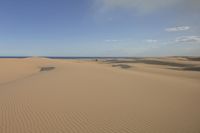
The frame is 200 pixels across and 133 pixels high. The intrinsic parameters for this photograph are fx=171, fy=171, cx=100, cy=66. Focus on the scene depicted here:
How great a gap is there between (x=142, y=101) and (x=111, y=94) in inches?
61.0

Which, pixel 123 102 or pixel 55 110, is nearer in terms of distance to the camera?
pixel 55 110

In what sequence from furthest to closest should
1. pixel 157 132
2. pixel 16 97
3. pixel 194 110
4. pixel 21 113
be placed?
pixel 16 97
pixel 194 110
pixel 21 113
pixel 157 132

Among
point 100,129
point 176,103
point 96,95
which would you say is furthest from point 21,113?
point 176,103

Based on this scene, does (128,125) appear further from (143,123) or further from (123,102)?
(123,102)

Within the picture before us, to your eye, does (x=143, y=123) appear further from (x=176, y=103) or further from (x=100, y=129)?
(x=176, y=103)

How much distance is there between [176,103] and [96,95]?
11.2ft

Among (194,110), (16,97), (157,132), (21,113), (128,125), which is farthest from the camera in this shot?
(16,97)

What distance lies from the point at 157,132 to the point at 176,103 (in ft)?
10.1

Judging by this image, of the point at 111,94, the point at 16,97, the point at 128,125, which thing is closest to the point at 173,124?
the point at 128,125

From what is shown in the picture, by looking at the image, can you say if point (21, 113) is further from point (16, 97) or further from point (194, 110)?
point (194, 110)

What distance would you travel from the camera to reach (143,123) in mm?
4879

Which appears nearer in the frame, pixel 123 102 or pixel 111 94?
pixel 123 102

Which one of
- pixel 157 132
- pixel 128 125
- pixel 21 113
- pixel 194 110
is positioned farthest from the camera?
pixel 194 110

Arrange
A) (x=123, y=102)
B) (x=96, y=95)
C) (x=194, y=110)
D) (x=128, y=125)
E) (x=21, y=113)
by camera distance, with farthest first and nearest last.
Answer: (x=96, y=95) → (x=123, y=102) → (x=194, y=110) → (x=21, y=113) → (x=128, y=125)
